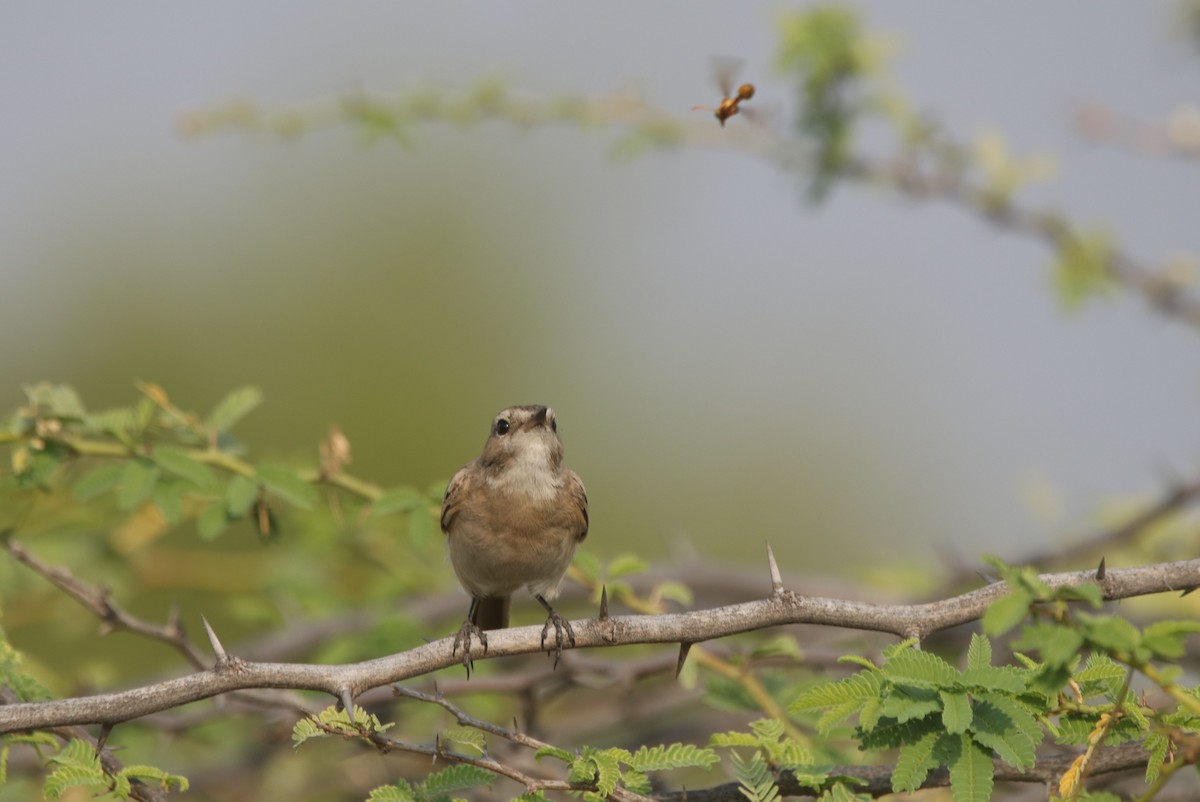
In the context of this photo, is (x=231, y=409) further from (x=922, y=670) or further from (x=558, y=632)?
(x=922, y=670)

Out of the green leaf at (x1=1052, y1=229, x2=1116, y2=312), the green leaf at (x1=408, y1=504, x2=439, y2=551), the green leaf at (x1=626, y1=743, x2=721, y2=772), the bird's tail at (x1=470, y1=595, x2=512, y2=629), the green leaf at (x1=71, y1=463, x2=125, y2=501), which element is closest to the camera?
the green leaf at (x1=626, y1=743, x2=721, y2=772)

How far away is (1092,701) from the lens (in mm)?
3705

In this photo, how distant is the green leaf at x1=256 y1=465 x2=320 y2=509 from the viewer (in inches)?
188

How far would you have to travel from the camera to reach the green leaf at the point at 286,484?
477 centimetres

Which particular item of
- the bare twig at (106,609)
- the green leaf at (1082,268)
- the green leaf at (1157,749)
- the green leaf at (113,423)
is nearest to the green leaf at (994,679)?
the green leaf at (1157,749)

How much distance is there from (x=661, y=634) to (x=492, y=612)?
9.04 ft

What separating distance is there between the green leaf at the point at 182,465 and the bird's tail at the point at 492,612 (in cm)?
162

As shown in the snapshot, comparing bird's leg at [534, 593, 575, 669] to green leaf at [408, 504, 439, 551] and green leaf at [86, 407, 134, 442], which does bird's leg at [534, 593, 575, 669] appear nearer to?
green leaf at [408, 504, 439, 551]

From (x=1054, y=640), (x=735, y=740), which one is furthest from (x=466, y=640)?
(x=1054, y=640)

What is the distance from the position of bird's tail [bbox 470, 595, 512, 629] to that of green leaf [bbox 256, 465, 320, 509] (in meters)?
1.27

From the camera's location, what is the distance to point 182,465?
4.61 meters

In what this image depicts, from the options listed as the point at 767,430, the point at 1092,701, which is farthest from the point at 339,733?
the point at 767,430

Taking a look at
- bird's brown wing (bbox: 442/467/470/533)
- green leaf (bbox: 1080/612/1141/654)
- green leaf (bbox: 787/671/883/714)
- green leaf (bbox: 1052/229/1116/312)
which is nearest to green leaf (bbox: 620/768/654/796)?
green leaf (bbox: 787/671/883/714)

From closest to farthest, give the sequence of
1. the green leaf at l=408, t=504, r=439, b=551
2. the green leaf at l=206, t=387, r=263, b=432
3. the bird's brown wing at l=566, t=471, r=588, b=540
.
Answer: the green leaf at l=206, t=387, r=263, b=432, the green leaf at l=408, t=504, r=439, b=551, the bird's brown wing at l=566, t=471, r=588, b=540
